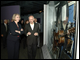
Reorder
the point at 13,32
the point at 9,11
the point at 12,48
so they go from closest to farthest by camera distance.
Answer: the point at 13,32, the point at 12,48, the point at 9,11

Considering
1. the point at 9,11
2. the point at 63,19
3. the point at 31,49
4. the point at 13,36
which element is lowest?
the point at 31,49

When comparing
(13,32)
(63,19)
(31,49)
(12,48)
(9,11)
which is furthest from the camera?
(9,11)

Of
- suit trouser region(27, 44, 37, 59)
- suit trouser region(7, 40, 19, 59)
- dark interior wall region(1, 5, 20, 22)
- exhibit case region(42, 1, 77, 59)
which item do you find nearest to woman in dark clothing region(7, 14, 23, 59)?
suit trouser region(7, 40, 19, 59)

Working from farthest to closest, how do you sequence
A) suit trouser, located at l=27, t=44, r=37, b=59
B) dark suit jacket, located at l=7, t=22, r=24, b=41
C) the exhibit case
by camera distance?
suit trouser, located at l=27, t=44, r=37, b=59, dark suit jacket, located at l=7, t=22, r=24, b=41, the exhibit case

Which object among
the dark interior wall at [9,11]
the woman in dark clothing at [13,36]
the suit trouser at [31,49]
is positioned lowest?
the suit trouser at [31,49]

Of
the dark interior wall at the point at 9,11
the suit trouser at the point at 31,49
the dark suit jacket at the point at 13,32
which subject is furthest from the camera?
the dark interior wall at the point at 9,11

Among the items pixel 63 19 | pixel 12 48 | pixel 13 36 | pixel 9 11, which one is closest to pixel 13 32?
pixel 13 36

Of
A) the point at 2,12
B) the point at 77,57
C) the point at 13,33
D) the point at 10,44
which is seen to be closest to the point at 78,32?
the point at 77,57

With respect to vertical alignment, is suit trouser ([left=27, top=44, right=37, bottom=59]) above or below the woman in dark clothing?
below

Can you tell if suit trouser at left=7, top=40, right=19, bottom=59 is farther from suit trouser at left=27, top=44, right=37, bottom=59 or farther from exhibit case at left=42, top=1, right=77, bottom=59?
exhibit case at left=42, top=1, right=77, bottom=59

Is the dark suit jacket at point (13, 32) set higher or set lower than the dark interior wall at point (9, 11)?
lower

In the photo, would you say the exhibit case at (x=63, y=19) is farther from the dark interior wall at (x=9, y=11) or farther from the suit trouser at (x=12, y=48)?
the dark interior wall at (x=9, y=11)

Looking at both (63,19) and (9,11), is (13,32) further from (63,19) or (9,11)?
(9,11)

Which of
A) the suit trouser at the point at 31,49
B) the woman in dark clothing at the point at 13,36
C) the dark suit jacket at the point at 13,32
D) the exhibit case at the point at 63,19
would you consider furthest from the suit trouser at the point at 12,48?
the exhibit case at the point at 63,19
